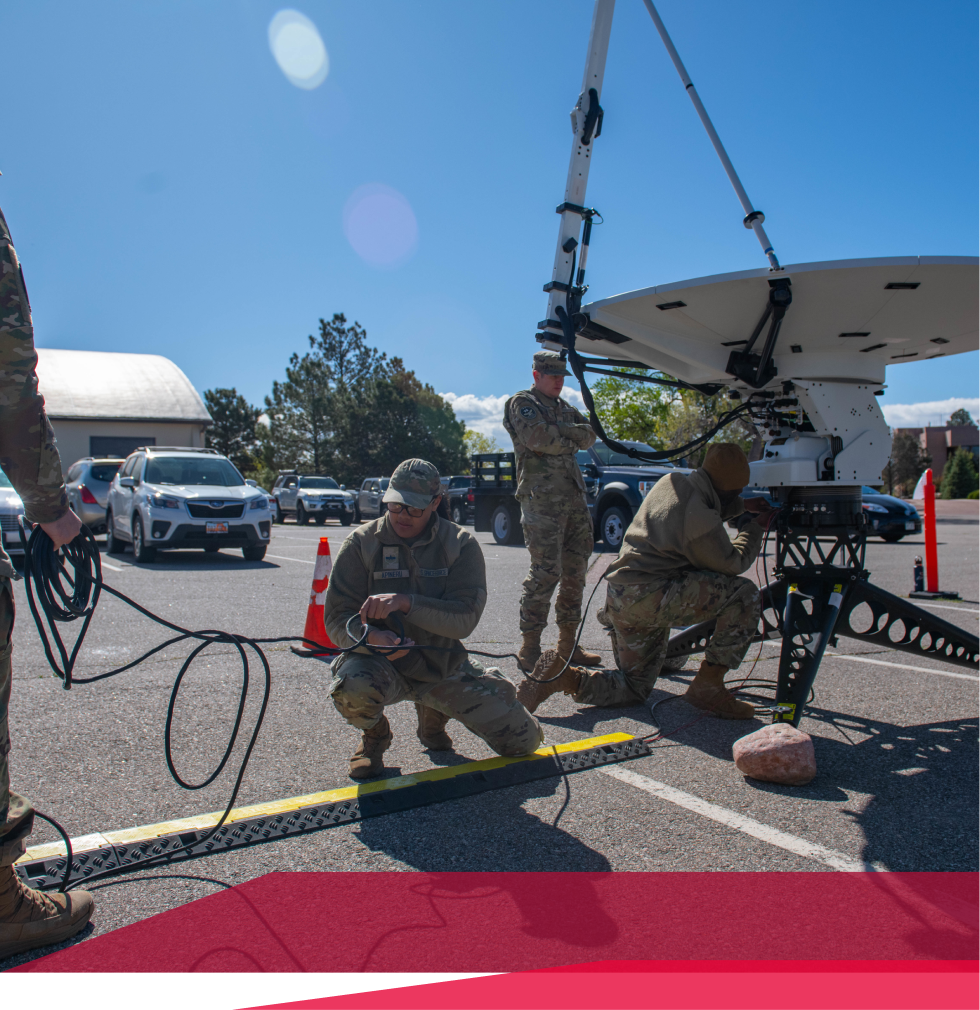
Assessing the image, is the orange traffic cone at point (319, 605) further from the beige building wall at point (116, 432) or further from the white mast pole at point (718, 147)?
the beige building wall at point (116, 432)

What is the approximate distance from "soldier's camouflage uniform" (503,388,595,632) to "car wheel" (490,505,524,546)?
11.2 metres

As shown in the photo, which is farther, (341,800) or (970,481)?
(970,481)

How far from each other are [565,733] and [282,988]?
2.19 meters

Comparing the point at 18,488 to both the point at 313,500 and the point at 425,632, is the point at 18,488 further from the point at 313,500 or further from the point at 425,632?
the point at 313,500

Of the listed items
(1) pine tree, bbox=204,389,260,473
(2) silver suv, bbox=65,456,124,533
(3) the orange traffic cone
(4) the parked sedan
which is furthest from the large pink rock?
(1) pine tree, bbox=204,389,260,473

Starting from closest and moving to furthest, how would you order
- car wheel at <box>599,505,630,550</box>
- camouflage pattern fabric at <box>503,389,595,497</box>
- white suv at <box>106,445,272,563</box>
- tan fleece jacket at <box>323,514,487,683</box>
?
1. tan fleece jacket at <box>323,514,487,683</box>
2. camouflage pattern fabric at <box>503,389,595,497</box>
3. white suv at <box>106,445,272,563</box>
4. car wheel at <box>599,505,630,550</box>

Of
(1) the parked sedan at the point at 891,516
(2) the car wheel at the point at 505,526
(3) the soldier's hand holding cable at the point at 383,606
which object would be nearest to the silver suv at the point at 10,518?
(3) the soldier's hand holding cable at the point at 383,606

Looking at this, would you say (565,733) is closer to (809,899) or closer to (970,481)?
(809,899)

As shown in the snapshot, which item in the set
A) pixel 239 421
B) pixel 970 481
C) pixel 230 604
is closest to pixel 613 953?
pixel 230 604

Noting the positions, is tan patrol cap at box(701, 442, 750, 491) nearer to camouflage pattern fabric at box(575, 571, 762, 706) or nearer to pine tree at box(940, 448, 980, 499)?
camouflage pattern fabric at box(575, 571, 762, 706)

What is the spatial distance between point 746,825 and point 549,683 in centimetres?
163

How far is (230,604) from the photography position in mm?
7891

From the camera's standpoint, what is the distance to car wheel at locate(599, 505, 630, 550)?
12.9 metres

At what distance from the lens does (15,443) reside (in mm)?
2133
